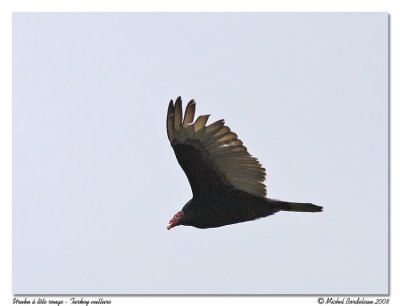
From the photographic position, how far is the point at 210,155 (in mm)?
10695

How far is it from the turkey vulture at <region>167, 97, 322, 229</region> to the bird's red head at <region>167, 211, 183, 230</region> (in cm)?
1

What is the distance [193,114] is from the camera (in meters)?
10.5

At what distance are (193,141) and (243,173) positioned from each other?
68 cm

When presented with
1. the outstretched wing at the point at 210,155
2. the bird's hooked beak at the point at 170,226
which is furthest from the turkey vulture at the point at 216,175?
the bird's hooked beak at the point at 170,226

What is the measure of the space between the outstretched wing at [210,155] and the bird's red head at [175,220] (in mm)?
497

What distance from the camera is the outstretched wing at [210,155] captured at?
1054 cm

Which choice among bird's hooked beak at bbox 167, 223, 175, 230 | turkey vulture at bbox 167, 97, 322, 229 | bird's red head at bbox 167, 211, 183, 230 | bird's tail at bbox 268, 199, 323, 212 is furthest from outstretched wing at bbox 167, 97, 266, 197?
bird's hooked beak at bbox 167, 223, 175, 230

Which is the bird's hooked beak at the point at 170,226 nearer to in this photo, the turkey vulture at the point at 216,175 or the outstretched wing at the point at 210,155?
the turkey vulture at the point at 216,175

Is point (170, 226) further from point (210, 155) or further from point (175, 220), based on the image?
point (210, 155)

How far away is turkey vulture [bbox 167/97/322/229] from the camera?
1055 cm

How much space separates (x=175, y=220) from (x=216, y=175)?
34.7 inches
